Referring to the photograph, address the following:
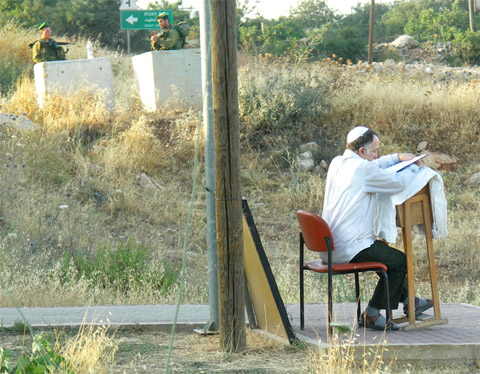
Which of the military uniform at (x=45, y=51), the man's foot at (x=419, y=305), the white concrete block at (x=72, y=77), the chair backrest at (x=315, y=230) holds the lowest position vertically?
the man's foot at (x=419, y=305)

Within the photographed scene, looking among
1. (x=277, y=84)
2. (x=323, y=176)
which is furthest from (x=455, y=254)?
(x=277, y=84)

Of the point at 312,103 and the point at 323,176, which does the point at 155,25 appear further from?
the point at 323,176

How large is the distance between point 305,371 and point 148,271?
424 cm

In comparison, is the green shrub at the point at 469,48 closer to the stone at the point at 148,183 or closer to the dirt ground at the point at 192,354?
the stone at the point at 148,183

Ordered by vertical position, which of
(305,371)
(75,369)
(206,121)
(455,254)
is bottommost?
(455,254)

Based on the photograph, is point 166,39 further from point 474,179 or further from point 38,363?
point 38,363

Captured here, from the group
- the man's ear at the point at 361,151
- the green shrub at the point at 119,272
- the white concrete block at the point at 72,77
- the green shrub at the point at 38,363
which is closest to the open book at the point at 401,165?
the man's ear at the point at 361,151

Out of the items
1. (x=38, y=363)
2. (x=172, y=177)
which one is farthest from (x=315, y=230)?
(x=172, y=177)

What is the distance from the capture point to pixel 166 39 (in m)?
15.6

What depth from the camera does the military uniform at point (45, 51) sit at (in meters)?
15.7

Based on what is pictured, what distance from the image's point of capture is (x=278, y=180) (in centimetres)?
1443

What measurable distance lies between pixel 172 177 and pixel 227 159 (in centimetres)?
913

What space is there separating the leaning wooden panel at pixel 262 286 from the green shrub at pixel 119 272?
2640 mm

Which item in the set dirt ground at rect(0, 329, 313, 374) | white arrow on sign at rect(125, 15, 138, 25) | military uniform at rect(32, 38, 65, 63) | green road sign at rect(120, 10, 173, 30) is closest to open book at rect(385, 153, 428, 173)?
dirt ground at rect(0, 329, 313, 374)
